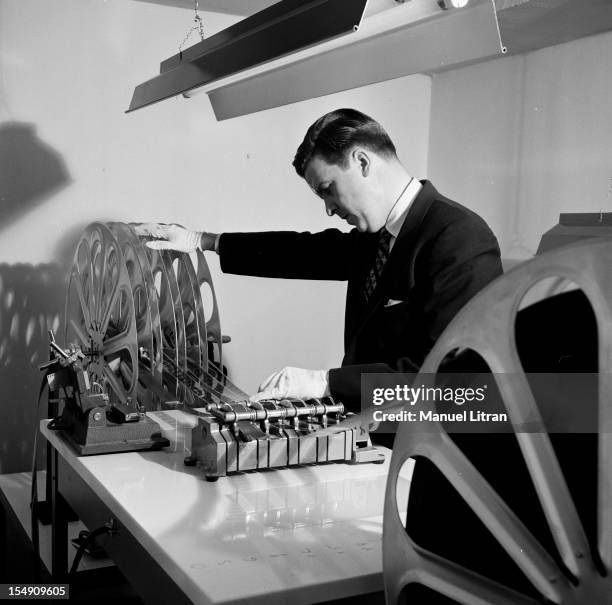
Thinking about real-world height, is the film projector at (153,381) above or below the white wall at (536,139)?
below

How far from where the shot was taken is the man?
1.62 m

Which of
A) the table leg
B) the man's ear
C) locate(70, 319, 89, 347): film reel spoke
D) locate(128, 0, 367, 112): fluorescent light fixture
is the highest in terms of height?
locate(128, 0, 367, 112): fluorescent light fixture

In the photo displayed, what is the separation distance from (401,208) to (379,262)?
0.17 m

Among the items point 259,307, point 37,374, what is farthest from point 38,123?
point 259,307

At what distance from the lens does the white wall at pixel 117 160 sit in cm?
287

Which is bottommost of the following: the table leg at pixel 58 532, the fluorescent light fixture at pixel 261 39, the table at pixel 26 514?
the table at pixel 26 514

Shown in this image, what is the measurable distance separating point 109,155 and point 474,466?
8.39ft

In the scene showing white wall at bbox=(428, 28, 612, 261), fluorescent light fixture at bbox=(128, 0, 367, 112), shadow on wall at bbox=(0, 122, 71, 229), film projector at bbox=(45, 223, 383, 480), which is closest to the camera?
fluorescent light fixture at bbox=(128, 0, 367, 112)

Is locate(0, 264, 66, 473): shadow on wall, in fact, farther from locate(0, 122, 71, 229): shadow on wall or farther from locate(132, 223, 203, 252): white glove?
locate(132, 223, 203, 252): white glove

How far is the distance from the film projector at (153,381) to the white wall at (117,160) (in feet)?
1.29

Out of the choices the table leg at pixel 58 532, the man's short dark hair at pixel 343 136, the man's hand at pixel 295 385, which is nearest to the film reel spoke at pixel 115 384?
the table leg at pixel 58 532

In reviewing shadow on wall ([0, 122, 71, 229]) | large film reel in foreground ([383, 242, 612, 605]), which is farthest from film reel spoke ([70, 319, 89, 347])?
large film reel in foreground ([383, 242, 612, 605])

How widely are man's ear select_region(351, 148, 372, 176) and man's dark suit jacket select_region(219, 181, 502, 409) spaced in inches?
5.5

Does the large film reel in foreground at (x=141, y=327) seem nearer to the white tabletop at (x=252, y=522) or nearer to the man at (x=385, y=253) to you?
the man at (x=385, y=253)
